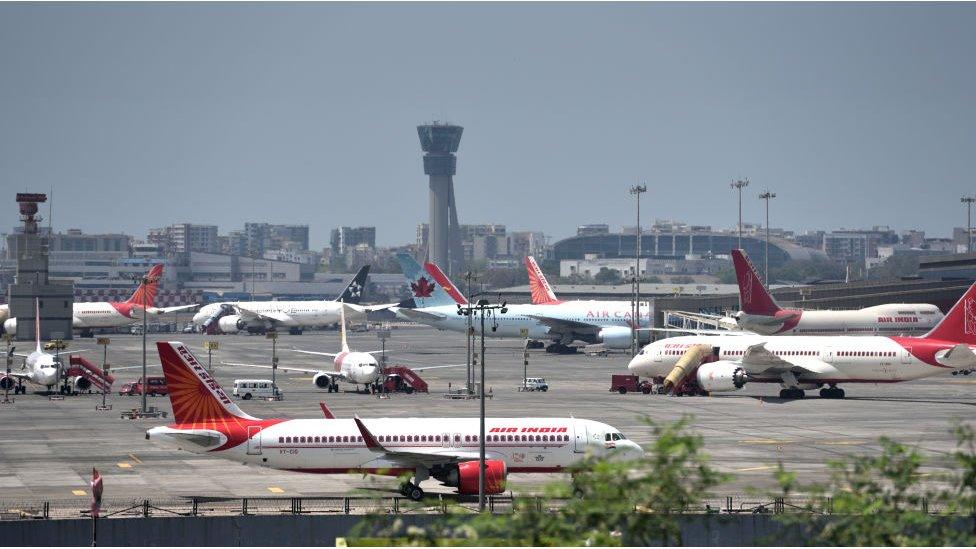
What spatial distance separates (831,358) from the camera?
3743 inches

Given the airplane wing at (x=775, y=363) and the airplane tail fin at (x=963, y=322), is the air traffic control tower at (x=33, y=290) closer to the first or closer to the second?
the airplane wing at (x=775, y=363)

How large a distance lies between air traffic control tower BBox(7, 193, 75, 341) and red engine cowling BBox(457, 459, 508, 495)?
13908 cm

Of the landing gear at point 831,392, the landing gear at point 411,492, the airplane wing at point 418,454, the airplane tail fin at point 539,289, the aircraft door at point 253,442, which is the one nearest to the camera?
the airplane wing at point 418,454

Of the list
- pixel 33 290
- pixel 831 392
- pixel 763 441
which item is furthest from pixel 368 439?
pixel 33 290

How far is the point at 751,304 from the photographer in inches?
5039

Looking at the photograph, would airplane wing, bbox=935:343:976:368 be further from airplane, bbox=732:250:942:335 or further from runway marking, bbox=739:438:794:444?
airplane, bbox=732:250:942:335

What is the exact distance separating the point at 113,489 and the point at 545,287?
392 ft

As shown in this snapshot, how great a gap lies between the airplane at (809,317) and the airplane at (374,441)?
7197 centimetres

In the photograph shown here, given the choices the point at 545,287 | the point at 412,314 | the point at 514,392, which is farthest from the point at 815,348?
the point at 545,287

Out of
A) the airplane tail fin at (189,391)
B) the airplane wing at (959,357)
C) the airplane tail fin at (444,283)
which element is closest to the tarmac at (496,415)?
the airplane wing at (959,357)

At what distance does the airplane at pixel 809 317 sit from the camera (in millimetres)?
126875

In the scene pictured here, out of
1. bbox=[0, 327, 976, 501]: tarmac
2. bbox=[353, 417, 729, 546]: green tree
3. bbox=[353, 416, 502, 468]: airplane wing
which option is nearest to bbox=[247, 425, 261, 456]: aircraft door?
bbox=[0, 327, 976, 501]: tarmac

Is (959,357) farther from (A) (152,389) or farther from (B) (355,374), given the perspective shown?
(A) (152,389)

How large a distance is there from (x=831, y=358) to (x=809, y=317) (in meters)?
37.2
